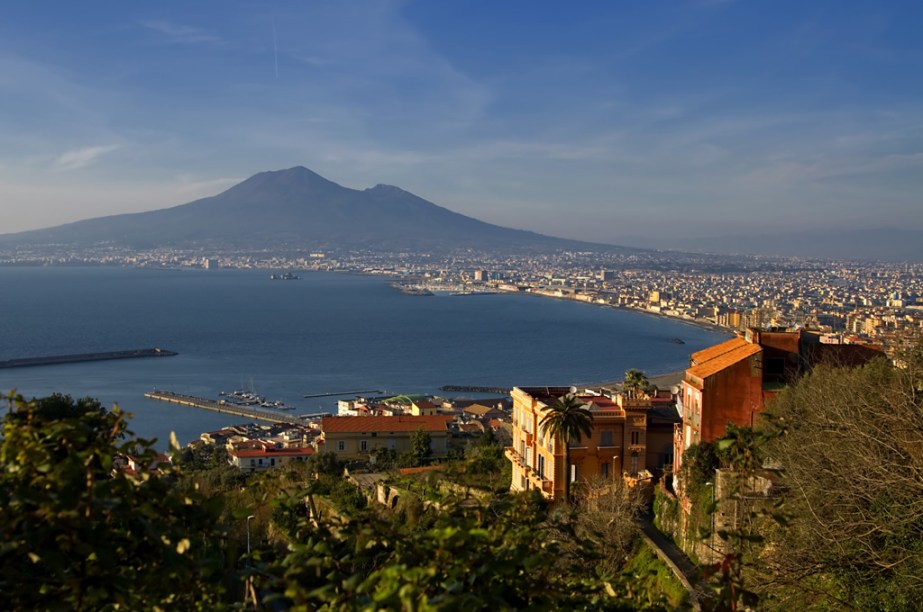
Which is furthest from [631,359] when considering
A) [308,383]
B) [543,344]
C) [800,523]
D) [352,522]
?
[352,522]

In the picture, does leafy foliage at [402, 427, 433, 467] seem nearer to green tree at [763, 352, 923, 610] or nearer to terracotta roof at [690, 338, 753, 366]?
terracotta roof at [690, 338, 753, 366]

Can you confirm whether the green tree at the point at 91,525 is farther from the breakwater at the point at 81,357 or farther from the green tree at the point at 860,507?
the breakwater at the point at 81,357

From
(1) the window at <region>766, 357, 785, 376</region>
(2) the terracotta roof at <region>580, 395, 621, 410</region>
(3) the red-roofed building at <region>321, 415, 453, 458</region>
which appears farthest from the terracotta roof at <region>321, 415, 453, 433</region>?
(1) the window at <region>766, 357, 785, 376</region>

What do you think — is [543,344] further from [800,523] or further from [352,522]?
[352,522]

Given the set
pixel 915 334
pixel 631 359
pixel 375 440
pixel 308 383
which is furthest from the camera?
pixel 631 359

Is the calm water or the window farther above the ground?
the window

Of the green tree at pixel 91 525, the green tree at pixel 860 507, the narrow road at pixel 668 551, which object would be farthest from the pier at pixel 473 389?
the green tree at pixel 91 525
